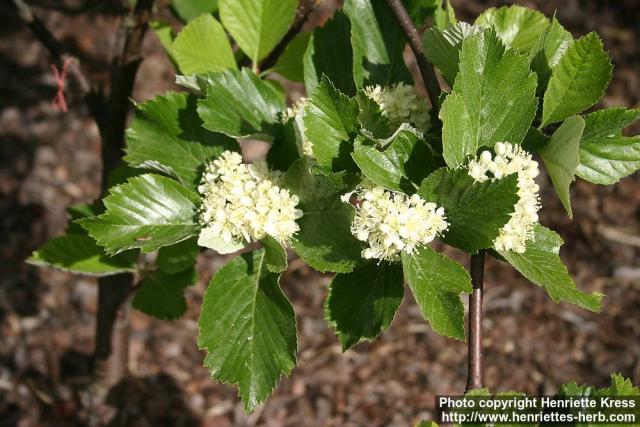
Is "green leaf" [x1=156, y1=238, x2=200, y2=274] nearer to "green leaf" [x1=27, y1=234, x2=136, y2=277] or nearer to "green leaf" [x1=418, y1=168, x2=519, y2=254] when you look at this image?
"green leaf" [x1=27, y1=234, x2=136, y2=277]

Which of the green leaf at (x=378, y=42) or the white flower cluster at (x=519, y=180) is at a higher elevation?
the green leaf at (x=378, y=42)

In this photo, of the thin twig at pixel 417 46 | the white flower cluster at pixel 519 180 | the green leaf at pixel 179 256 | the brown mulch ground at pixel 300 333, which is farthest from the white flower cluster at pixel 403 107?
the brown mulch ground at pixel 300 333

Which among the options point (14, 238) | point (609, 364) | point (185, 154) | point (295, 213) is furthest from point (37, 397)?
point (609, 364)

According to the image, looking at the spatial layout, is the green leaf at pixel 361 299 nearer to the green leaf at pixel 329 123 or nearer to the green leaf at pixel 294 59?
the green leaf at pixel 329 123

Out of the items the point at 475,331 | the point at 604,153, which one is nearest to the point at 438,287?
the point at 475,331

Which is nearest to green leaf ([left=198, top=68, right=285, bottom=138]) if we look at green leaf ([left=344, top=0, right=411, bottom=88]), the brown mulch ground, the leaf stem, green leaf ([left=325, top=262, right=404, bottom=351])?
green leaf ([left=344, top=0, right=411, bottom=88])

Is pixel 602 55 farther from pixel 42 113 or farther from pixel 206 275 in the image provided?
pixel 42 113
